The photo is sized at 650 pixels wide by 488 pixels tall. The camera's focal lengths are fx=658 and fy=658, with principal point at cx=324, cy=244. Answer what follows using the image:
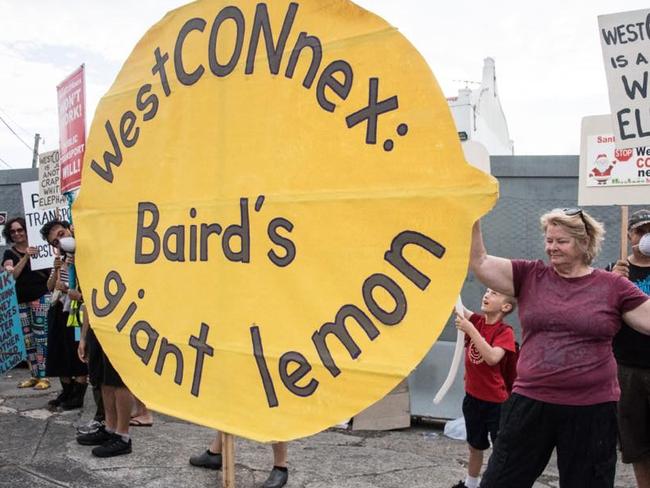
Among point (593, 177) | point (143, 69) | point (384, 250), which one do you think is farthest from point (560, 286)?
point (593, 177)

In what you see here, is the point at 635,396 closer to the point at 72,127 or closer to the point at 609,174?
the point at 609,174

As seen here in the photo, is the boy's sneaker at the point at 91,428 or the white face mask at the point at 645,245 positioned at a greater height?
the white face mask at the point at 645,245

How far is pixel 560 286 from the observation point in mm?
2525

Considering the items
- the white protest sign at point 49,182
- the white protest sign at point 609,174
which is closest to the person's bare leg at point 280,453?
the white protest sign at point 609,174

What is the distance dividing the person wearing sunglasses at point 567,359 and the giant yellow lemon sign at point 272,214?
79 centimetres

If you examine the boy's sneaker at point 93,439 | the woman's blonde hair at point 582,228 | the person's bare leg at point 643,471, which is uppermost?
the woman's blonde hair at point 582,228

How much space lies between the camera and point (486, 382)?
3.83 meters

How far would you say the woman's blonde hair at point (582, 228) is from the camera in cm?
252

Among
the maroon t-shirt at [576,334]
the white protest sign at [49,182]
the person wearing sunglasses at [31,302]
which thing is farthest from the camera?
the white protest sign at [49,182]

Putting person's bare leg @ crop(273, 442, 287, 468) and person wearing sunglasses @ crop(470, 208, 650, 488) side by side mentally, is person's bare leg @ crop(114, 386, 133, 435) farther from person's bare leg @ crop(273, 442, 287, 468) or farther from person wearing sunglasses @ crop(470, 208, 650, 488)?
person wearing sunglasses @ crop(470, 208, 650, 488)

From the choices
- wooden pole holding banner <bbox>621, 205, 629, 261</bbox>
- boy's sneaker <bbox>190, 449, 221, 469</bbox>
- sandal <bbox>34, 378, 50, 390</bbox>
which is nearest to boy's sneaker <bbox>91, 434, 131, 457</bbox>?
boy's sneaker <bbox>190, 449, 221, 469</bbox>

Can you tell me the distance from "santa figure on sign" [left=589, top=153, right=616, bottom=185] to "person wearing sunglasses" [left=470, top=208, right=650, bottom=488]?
7.09ft

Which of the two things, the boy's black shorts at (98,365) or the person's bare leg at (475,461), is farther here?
the boy's black shorts at (98,365)

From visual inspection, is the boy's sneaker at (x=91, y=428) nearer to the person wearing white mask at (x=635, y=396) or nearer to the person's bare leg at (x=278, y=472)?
the person's bare leg at (x=278, y=472)
